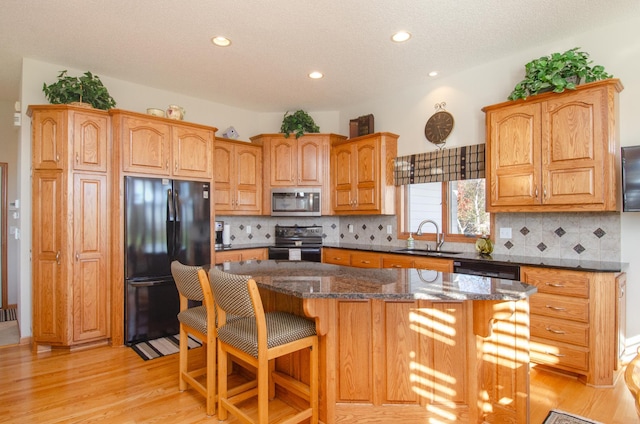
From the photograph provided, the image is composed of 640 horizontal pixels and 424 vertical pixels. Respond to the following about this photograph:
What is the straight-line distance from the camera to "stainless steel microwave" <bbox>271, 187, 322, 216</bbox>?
4.91 m

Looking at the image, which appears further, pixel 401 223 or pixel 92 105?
pixel 401 223

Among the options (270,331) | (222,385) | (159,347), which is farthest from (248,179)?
(270,331)

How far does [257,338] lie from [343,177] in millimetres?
3194

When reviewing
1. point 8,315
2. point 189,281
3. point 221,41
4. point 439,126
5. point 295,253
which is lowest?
point 8,315

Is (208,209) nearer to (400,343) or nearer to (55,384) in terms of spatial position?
(55,384)

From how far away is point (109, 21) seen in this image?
2844 millimetres

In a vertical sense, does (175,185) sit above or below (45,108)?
below

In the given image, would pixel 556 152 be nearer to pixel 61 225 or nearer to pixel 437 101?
pixel 437 101

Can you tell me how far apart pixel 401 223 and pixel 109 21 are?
359 centimetres

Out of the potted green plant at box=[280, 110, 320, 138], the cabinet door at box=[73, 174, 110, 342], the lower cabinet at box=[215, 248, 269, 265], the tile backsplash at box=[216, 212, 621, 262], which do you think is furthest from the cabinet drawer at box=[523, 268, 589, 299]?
the cabinet door at box=[73, 174, 110, 342]

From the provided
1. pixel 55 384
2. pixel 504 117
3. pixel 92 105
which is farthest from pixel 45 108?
pixel 504 117

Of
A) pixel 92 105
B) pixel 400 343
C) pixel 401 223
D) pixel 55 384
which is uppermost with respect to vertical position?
pixel 92 105

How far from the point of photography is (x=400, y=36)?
309 centimetres

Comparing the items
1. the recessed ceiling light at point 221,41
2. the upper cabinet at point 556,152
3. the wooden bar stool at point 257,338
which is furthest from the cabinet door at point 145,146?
the upper cabinet at point 556,152
